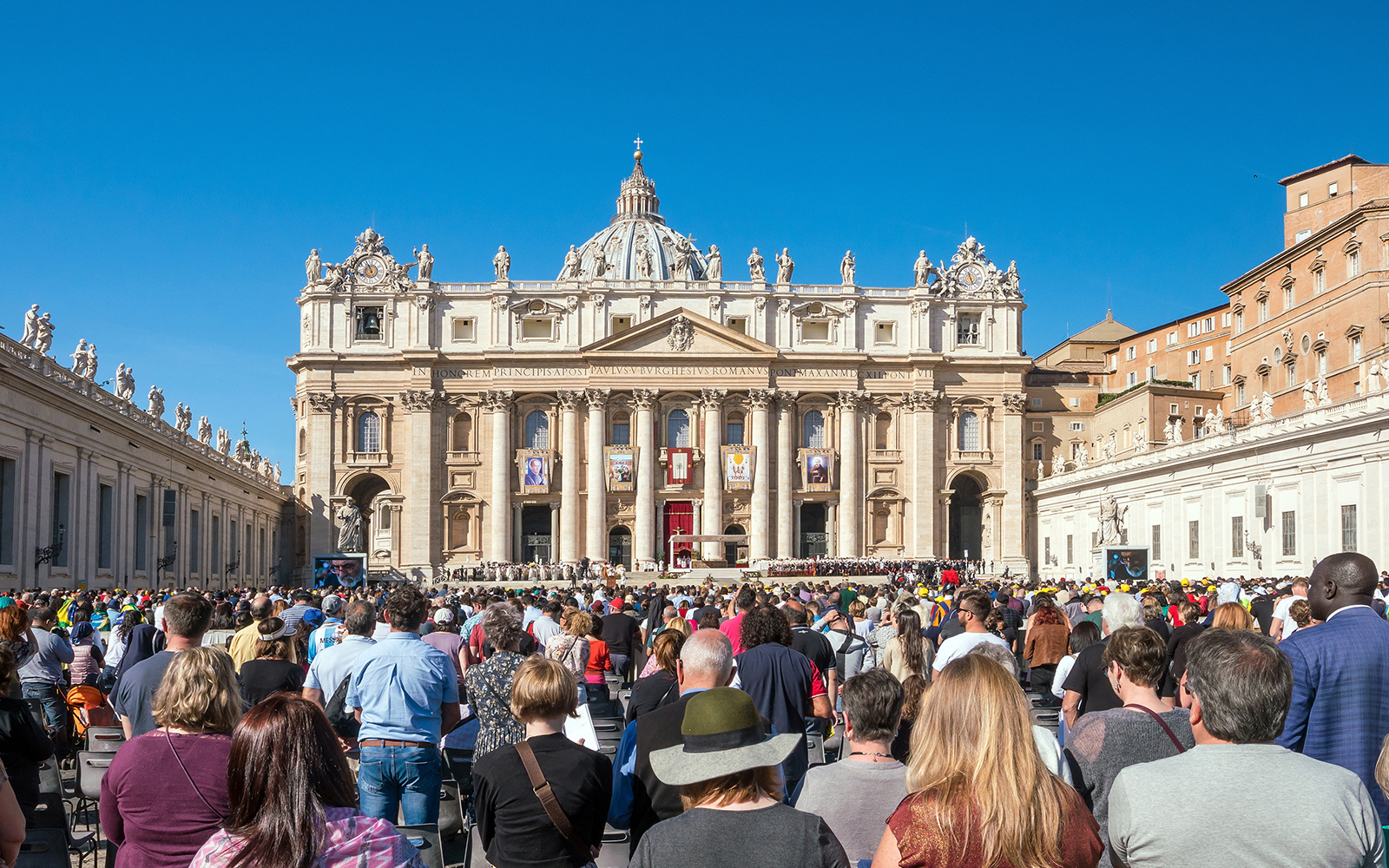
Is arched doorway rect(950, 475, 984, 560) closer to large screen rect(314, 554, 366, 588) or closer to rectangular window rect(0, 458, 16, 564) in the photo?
large screen rect(314, 554, 366, 588)

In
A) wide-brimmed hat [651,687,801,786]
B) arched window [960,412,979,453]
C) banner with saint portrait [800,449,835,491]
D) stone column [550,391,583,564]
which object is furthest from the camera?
arched window [960,412,979,453]

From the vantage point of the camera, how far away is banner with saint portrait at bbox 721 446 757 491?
6881 centimetres

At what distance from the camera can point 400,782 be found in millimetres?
7742

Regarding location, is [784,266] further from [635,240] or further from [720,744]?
[720,744]

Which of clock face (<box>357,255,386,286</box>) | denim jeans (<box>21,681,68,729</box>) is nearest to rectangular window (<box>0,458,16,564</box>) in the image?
denim jeans (<box>21,681,68,729</box>)

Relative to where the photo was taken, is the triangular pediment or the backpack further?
the triangular pediment

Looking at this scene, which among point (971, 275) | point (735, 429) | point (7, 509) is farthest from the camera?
point (971, 275)

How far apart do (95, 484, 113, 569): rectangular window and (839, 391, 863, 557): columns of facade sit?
4166cm

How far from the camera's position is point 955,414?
72.7m

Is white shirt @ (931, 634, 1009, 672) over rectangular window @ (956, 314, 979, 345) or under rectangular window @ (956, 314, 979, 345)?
under

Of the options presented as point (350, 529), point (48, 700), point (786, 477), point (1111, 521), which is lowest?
point (48, 700)

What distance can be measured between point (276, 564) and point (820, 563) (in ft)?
108

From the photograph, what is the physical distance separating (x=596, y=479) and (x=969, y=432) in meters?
22.8

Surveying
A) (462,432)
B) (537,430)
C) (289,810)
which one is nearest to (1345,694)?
(289,810)
